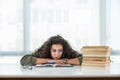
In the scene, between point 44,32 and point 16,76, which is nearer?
point 16,76

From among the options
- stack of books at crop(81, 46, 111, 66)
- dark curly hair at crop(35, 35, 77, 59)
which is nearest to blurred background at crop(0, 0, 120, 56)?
dark curly hair at crop(35, 35, 77, 59)

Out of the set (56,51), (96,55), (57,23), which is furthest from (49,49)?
(57,23)

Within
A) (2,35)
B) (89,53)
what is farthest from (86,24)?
(89,53)

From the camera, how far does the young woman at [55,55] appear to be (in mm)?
2141

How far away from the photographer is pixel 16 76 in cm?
149

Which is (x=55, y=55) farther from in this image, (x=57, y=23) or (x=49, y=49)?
(x=57, y=23)

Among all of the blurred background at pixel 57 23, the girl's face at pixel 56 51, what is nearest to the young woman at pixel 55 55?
the girl's face at pixel 56 51

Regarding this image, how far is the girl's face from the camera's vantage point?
2.23 m

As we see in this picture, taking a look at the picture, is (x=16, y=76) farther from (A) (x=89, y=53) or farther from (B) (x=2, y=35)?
(B) (x=2, y=35)

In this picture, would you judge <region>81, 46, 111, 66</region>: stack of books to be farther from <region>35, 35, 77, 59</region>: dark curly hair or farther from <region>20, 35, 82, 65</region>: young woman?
<region>35, 35, 77, 59</region>: dark curly hair

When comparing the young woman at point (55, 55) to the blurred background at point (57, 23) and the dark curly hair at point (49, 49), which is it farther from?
the blurred background at point (57, 23)

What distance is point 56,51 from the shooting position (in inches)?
Answer: 88.8

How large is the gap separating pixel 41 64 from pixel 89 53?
438 mm

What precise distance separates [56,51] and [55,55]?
41 millimetres
